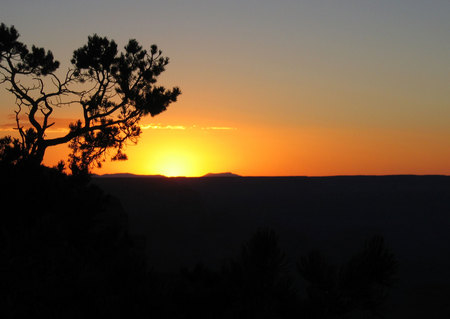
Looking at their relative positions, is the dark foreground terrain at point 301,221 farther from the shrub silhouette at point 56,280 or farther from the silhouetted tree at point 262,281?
the silhouetted tree at point 262,281

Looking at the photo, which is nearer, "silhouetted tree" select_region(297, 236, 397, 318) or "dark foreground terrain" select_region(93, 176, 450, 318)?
"silhouetted tree" select_region(297, 236, 397, 318)

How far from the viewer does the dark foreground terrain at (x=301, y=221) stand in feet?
129

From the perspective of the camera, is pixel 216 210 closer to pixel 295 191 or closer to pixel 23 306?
pixel 295 191

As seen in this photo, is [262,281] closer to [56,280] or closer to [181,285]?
[181,285]

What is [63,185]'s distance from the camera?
34.5ft

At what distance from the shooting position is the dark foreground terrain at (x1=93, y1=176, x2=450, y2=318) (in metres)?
39.3

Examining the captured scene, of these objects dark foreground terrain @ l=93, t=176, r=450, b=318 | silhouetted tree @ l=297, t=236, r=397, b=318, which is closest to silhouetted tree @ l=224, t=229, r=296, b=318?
silhouetted tree @ l=297, t=236, r=397, b=318

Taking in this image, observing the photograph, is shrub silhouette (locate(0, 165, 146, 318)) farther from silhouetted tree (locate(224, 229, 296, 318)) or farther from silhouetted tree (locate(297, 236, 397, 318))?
silhouetted tree (locate(297, 236, 397, 318))

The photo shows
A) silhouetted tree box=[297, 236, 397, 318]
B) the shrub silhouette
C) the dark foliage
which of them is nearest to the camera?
the shrub silhouette

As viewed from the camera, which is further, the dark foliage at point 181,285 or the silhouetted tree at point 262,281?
the silhouetted tree at point 262,281

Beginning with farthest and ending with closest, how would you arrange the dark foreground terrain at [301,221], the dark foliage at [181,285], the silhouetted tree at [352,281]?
the dark foreground terrain at [301,221] < the silhouetted tree at [352,281] < the dark foliage at [181,285]

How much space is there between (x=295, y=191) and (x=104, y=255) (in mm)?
74730

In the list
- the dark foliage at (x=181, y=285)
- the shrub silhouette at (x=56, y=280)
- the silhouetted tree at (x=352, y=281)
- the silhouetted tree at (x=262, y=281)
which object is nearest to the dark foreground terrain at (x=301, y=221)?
the dark foliage at (x=181, y=285)

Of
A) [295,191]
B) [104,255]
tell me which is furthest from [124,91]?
[295,191]
